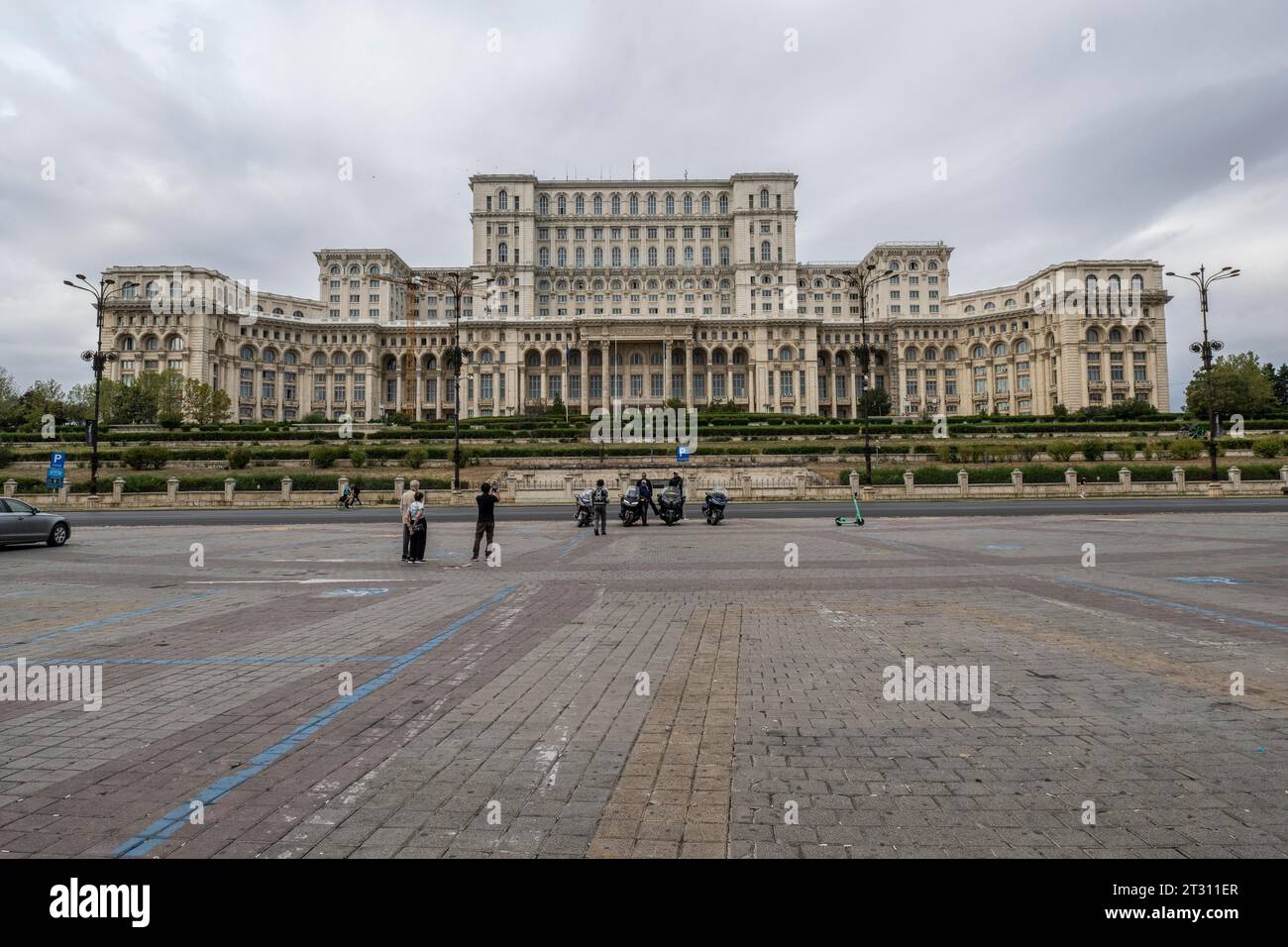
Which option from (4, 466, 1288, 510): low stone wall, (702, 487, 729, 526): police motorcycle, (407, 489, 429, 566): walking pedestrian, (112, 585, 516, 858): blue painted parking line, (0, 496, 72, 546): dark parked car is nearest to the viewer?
(112, 585, 516, 858): blue painted parking line

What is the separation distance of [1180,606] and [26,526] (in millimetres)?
24563

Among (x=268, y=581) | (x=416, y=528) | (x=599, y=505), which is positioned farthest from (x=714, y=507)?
(x=268, y=581)

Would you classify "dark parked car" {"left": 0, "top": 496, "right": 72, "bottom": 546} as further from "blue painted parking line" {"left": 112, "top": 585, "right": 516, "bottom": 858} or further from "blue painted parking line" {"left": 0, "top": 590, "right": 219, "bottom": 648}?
"blue painted parking line" {"left": 112, "top": 585, "right": 516, "bottom": 858}

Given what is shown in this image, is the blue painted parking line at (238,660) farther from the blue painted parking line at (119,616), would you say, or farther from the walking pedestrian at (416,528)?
the walking pedestrian at (416,528)

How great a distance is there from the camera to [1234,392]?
7831 cm

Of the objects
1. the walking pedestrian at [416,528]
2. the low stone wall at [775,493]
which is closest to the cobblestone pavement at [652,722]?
the walking pedestrian at [416,528]

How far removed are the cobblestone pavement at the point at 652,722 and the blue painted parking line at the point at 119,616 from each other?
73 mm

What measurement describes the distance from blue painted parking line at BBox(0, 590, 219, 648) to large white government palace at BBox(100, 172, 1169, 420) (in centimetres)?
8790

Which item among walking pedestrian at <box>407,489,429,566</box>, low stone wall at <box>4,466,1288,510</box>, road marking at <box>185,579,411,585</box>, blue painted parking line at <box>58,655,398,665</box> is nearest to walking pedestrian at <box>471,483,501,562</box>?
walking pedestrian at <box>407,489,429,566</box>

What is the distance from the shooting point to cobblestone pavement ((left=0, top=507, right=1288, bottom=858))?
305 centimetres

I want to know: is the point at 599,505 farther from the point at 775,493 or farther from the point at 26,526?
the point at 775,493

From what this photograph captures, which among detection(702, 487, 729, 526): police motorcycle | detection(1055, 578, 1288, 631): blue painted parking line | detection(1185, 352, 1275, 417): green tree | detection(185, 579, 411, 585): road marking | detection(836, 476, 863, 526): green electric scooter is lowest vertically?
→ detection(1055, 578, 1288, 631): blue painted parking line

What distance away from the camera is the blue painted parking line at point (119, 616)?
24.2 feet
